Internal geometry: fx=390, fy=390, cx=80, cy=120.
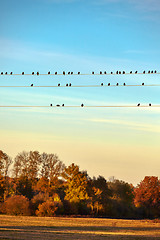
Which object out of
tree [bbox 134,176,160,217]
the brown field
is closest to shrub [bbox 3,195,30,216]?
the brown field

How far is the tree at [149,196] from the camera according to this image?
83.8 metres

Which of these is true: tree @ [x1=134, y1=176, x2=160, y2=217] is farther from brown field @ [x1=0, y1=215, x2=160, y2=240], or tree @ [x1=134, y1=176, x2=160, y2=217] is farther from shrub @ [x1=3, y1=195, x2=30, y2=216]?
shrub @ [x1=3, y1=195, x2=30, y2=216]

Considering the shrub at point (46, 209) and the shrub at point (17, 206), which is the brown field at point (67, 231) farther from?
the shrub at point (46, 209)

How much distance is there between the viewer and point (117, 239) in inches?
1570

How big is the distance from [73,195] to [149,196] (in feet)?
56.1

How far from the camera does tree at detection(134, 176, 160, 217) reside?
83812 millimetres

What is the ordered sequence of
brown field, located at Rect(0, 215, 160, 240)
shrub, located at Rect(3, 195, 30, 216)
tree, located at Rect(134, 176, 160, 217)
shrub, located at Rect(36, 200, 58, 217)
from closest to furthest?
brown field, located at Rect(0, 215, 160, 240) → shrub, located at Rect(3, 195, 30, 216) → shrub, located at Rect(36, 200, 58, 217) → tree, located at Rect(134, 176, 160, 217)

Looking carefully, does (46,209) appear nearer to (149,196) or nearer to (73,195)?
(73,195)

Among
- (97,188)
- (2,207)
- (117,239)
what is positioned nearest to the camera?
(117,239)

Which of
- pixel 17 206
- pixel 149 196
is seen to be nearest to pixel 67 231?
pixel 17 206

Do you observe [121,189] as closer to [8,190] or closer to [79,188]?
[79,188]

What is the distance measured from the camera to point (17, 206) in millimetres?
77062

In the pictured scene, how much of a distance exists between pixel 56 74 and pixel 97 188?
172 feet

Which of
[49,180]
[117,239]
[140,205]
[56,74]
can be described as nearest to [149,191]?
[140,205]
